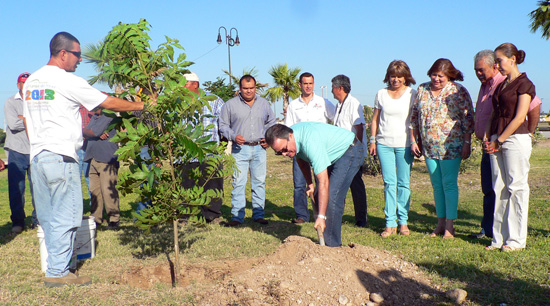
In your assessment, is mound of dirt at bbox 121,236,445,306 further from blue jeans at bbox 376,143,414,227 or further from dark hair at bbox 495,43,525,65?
dark hair at bbox 495,43,525,65

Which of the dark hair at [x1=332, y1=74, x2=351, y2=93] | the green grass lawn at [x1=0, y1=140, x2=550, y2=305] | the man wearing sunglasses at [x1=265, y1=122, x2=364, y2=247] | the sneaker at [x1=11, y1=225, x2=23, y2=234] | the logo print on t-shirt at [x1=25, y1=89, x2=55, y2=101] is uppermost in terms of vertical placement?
the dark hair at [x1=332, y1=74, x2=351, y2=93]

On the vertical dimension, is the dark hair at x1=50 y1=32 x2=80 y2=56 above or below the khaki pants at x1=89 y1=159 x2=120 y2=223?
above

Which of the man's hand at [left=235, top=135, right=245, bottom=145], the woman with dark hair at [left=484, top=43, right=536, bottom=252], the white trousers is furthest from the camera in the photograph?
the man's hand at [left=235, top=135, right=245, bottom=145]

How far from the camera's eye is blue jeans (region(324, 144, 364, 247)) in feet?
15.8

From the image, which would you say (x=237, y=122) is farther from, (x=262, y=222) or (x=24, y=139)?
(x=24, y=139)

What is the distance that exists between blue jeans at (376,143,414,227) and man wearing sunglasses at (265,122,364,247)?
2.40 feet

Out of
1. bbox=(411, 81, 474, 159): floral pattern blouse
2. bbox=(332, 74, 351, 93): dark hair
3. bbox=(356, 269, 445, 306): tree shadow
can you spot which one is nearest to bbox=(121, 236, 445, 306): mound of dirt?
bbox=(356, 269, 445, 306): tree shadow

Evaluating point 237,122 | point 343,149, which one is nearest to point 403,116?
point 343,149

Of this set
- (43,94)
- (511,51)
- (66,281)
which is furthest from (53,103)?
(511,51)

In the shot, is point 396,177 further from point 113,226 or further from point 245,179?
point 113,226

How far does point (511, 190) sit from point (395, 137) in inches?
56.5

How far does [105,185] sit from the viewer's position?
263 inches

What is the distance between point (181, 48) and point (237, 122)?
2818mm

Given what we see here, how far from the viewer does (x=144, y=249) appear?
5.51 m
